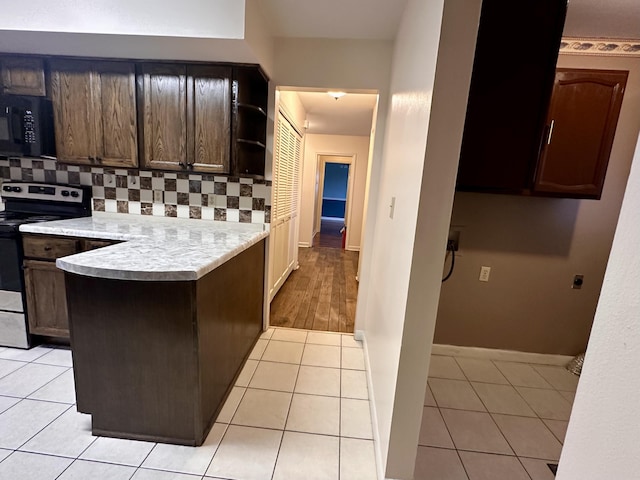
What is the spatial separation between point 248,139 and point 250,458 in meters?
2.02

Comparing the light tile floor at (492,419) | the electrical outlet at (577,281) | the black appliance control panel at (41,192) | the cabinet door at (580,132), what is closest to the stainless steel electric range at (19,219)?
the black appliance control panel at (41,192)

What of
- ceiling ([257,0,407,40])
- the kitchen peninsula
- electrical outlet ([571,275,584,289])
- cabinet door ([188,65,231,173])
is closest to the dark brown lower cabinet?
the kitchen peninsula

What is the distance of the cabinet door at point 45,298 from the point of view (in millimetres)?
2008

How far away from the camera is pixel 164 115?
6.98 feet

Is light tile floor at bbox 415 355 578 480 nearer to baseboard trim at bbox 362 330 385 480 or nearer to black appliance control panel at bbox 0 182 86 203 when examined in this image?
baseboard trim at bbox 362 330 385 480

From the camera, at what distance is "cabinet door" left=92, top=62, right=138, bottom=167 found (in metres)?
2.09

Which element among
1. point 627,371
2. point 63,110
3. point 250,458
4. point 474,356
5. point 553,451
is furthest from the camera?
point 474,356

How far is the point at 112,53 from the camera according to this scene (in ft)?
6.55

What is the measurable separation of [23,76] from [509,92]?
10.6 ft

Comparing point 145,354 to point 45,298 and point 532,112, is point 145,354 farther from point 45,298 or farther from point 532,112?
point 532,112

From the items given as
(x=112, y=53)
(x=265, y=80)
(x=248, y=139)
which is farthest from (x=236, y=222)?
(x=112, y=53)

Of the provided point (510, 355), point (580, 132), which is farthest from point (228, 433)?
point (580, 132)

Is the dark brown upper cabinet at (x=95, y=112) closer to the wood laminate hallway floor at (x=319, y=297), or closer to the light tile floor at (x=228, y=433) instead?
the light tile floor at (x=228, y=433)

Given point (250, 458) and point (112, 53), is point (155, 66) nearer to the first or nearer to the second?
point (112, 53)
